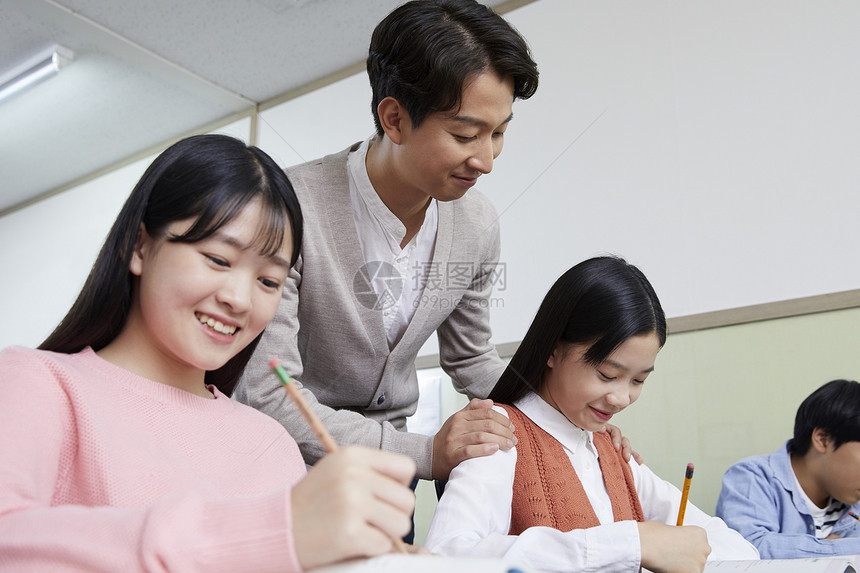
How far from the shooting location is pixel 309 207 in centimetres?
114

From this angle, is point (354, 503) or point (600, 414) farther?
point (600, 414)

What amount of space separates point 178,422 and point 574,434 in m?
0.59

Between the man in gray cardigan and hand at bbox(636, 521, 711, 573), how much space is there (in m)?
0.22

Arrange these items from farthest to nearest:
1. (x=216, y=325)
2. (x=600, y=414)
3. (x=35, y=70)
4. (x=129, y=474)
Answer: (x=35, y=70) → (x=600, y=414) → (x=216, y=325) → (x=129, y=474)

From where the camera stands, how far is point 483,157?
1120mm

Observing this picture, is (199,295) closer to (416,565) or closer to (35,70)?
(416,565)

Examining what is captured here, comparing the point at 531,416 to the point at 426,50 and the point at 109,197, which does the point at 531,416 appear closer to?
the point at 426,50

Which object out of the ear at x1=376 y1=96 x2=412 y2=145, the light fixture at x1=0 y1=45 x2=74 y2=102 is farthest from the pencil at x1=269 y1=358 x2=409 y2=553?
the light fixture at x1=0 y1=45 x2=74 y2=102

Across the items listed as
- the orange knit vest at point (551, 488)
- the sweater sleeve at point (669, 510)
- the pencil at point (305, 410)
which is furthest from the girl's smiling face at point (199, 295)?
the sweater sleeve at point (669, 510)

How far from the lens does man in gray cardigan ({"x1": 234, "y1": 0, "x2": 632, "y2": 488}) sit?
1.03 meters

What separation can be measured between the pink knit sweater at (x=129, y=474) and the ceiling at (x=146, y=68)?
5.53ft

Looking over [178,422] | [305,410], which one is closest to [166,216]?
[178,422]

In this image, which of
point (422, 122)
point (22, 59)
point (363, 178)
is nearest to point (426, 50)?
point (422, 122)

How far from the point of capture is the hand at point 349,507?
400 millimetres
